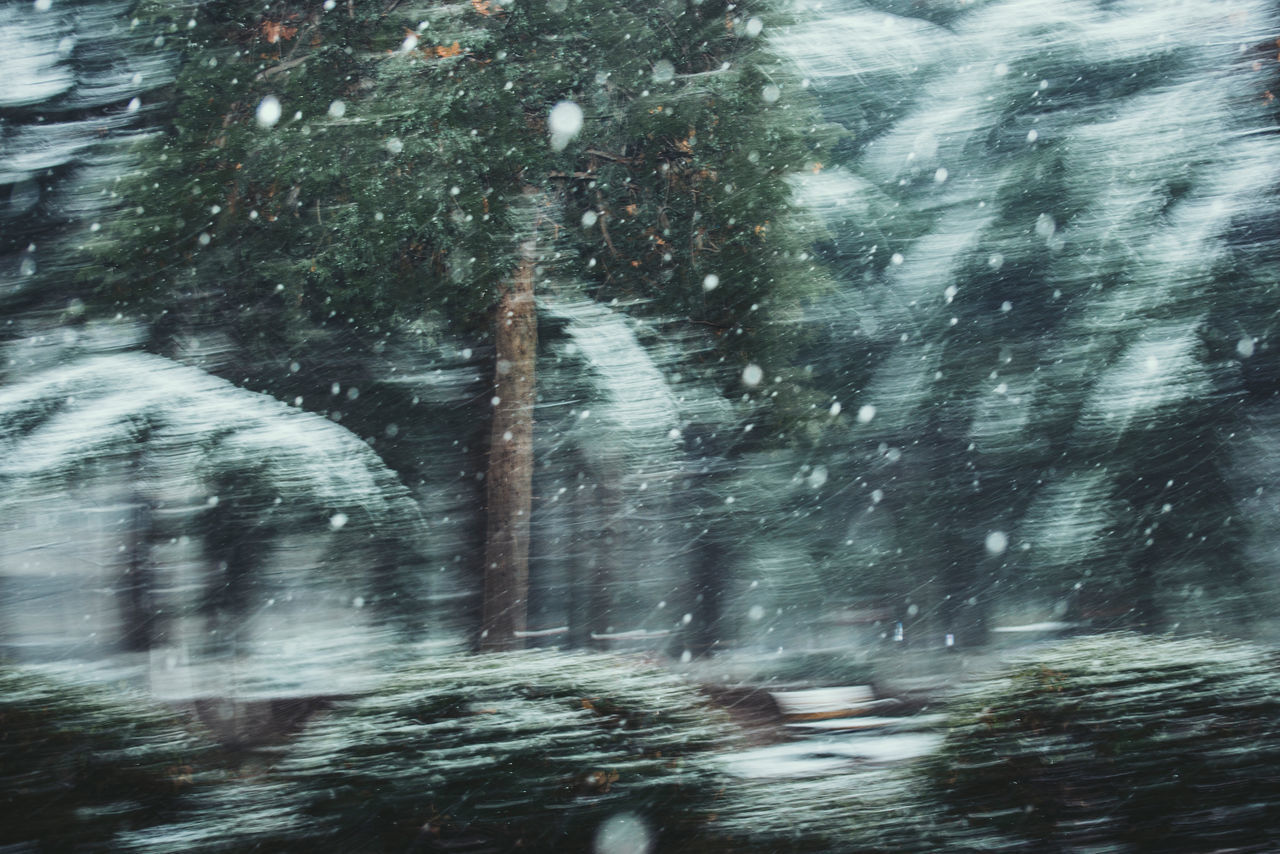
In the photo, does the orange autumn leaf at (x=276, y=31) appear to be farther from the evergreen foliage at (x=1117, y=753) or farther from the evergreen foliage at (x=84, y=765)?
the evergreen foliage at (x=1117, y=753)

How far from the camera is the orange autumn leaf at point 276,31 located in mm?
3350

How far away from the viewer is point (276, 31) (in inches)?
132

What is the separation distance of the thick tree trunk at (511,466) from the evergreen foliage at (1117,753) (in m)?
1.67

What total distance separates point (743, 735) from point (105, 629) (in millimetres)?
2334

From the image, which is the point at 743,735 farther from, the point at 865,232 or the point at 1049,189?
the point at 1049,189

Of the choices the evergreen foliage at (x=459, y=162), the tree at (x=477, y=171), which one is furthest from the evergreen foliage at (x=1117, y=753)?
the evergreen foliage at (x=459, y=162)

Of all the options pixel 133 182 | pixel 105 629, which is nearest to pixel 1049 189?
pixel 133 182

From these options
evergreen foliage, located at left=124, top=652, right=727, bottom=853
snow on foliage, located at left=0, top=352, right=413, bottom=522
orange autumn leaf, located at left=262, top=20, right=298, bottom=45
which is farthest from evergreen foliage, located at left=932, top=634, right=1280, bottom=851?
orange autumn leaf, located at left=262, top=20, right=298, bottom=45

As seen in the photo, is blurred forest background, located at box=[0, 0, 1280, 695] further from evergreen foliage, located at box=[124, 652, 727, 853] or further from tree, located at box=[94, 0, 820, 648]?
evergreen foliage, located at box=[124, 652, 727, 853]

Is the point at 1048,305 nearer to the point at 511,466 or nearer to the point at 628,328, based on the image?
the point at 628,328

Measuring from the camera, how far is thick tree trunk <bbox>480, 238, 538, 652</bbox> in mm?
3080

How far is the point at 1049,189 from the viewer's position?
10.9 ft

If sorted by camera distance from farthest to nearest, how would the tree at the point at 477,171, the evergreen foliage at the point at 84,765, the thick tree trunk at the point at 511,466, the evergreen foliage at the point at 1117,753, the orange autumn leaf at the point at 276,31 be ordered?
the orange autumn leaf at the point at 276,31 < the tree at the point at 477,171 < the thick tree trunk at the point at 511,466 < the evergreen foliage at the point at 1117,753 < the evergreen foliage at the point at 84,765

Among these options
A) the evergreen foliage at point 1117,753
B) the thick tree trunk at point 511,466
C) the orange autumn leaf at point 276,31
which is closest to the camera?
the evergreen foliage at point 1117,753
